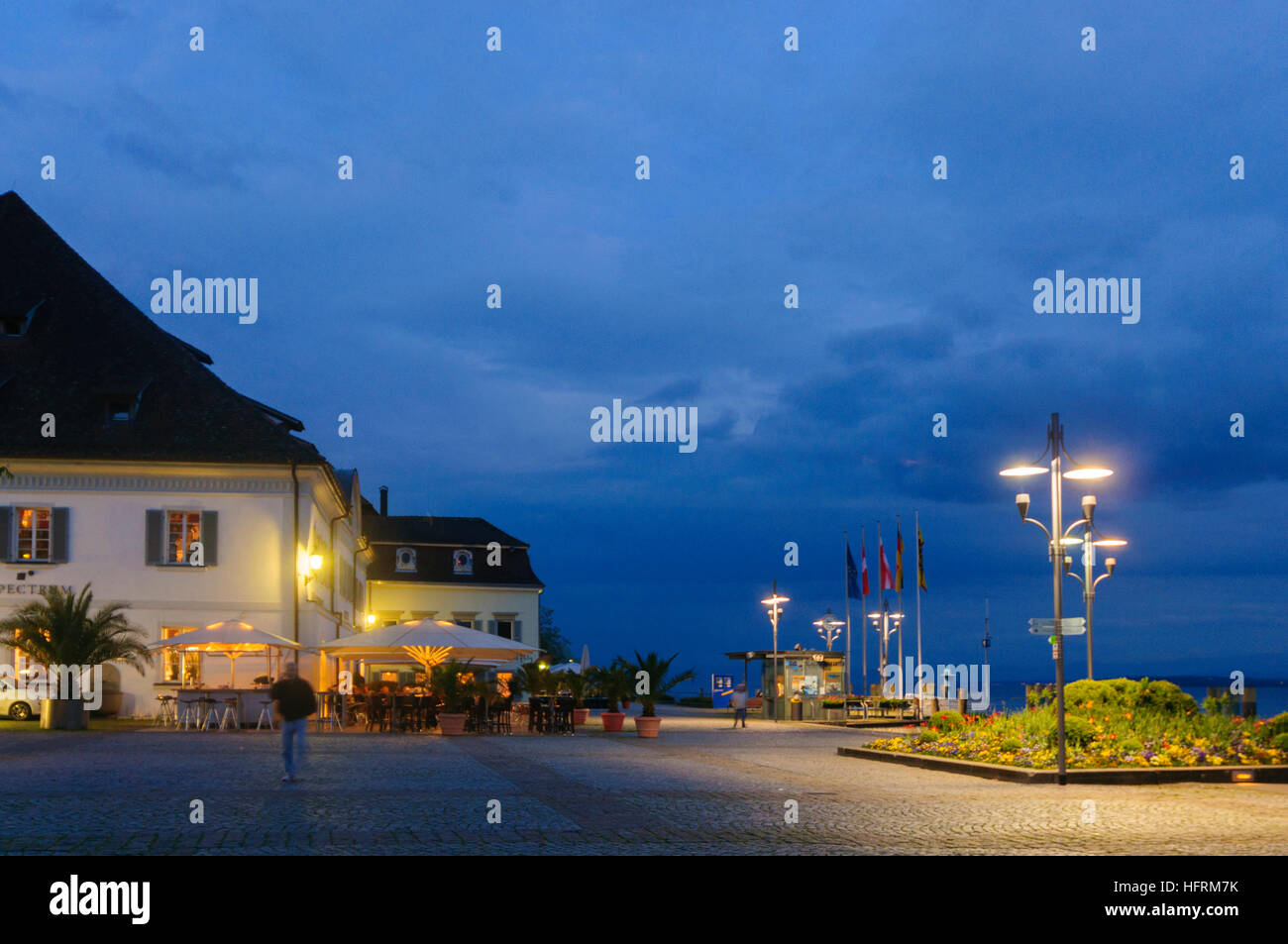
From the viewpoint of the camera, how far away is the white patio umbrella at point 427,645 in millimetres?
32594

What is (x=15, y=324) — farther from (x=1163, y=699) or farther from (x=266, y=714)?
(x=1163, y=699)

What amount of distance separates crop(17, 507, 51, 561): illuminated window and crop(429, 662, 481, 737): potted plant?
39.4 ft

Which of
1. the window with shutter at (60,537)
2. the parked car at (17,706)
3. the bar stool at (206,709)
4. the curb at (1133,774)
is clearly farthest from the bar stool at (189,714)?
the curb at (1133,774)

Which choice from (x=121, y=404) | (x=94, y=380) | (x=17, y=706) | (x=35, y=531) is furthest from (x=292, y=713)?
(x=94, y=380)

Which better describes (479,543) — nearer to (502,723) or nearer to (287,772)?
(502,723)

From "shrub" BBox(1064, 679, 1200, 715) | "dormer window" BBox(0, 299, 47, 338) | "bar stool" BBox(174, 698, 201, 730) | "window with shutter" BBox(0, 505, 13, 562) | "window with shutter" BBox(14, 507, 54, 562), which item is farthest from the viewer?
"dormer window" BBox(0, 299, 47, 338)

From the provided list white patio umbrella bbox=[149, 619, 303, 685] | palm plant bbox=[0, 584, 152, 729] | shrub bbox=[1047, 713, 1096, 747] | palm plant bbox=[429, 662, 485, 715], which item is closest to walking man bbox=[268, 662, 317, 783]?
shrub bbox=[1047, 713, 1096, 747]

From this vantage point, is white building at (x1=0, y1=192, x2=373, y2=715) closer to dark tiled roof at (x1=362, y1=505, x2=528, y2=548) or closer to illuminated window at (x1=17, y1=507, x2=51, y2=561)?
illuminated window at (x1=17, y1=507, x2=51, y2=561)

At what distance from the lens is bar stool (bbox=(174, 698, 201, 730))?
108ft

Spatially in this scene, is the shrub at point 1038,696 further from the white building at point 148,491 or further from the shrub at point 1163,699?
the white building at point 148,491

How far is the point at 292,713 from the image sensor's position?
1795 cm

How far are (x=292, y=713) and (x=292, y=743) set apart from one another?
0.44 meters
